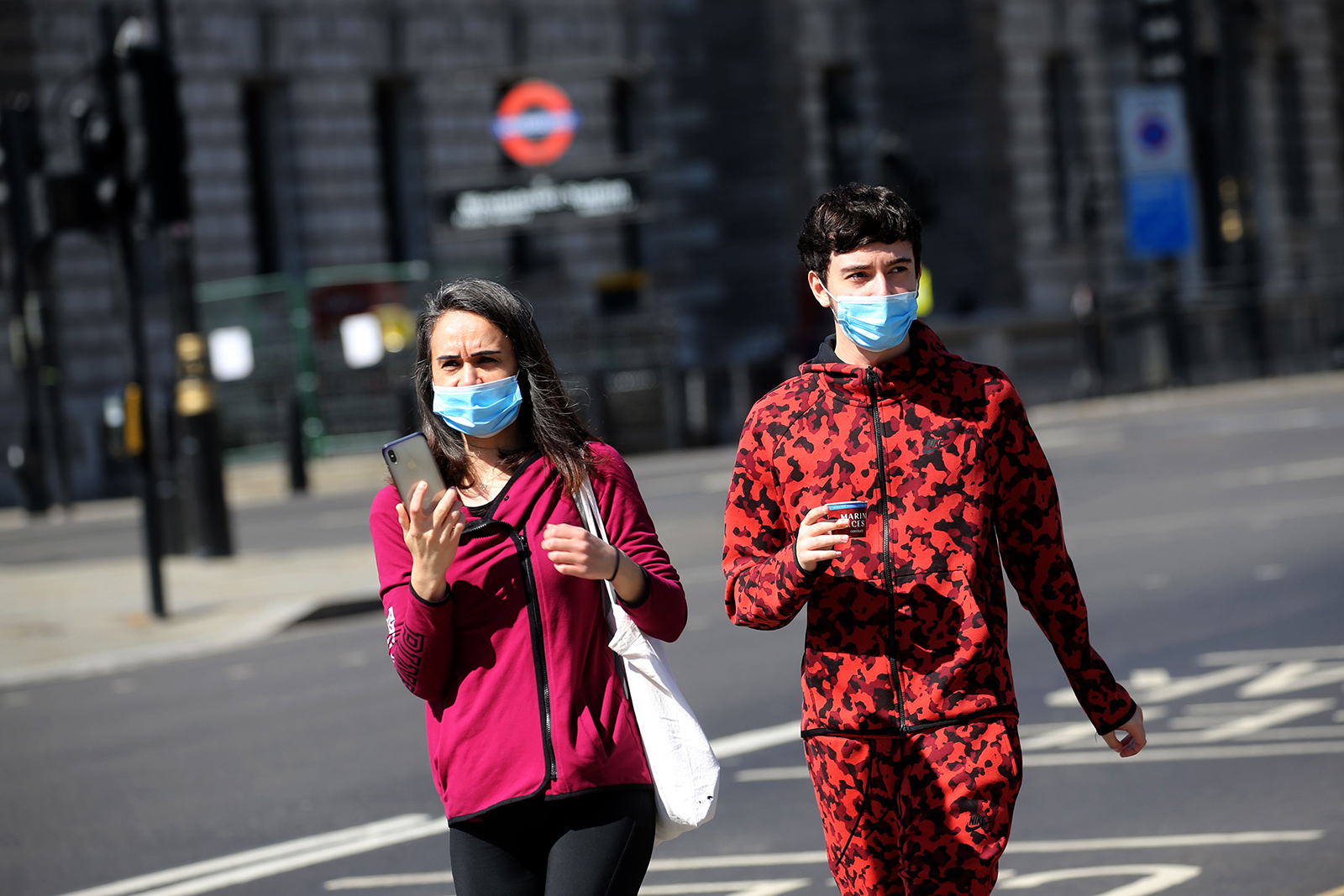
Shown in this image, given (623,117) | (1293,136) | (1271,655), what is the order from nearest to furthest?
1. (1271,655)
2. (623,117)
3. (1293,136)

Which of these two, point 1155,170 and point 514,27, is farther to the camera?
point 514,27

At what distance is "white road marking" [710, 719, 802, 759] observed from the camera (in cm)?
828

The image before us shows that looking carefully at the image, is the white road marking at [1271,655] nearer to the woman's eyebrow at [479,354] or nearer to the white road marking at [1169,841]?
the white road marking at [1169,841]

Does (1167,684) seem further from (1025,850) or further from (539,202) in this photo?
(539,202)

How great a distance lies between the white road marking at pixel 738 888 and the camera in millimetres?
6172

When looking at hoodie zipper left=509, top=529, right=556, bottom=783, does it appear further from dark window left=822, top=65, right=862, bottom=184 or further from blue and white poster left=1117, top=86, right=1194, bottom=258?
blue and white poster left=1117, top=86, right=1194, bottom=258

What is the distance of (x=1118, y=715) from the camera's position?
12.8 ft

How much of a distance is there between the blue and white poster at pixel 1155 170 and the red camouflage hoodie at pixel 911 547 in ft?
97.1

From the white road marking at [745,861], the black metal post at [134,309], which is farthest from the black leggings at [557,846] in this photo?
the black metal post at [134,309]

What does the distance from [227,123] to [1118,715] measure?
28794 mm

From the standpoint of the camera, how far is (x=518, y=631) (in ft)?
12.0

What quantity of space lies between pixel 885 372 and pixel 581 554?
0.72 m

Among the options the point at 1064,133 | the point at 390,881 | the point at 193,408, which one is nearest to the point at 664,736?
the point at 390,881

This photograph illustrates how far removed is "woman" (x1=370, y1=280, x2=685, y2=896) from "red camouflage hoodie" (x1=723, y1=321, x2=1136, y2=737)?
0.93ft
